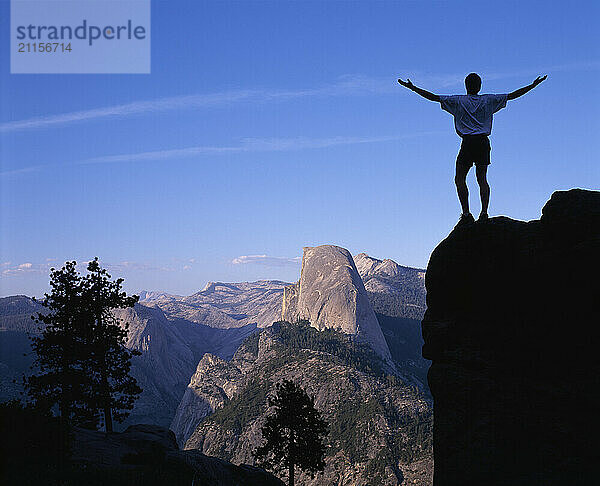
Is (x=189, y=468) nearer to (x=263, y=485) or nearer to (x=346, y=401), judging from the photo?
(x=263, y=485)

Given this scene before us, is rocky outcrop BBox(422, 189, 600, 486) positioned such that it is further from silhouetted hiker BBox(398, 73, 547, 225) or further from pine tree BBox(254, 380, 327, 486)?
pine tree BBox(254, 380, 327, 486)

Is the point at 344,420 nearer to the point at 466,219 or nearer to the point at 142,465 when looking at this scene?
the point at 142,465

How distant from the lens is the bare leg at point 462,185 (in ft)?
39.7

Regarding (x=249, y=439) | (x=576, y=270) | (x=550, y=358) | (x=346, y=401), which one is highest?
(x=576, y=270)

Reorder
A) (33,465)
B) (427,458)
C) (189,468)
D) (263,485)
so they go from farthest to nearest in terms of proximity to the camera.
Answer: (427,458) < (263,485) < (189,468) < (33,465)

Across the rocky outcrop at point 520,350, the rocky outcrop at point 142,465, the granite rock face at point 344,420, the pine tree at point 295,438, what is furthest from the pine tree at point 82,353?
the granite rock face at point 344,420

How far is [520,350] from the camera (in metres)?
11.3

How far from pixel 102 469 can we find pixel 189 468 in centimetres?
402

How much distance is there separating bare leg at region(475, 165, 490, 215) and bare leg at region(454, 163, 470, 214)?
0.99ft

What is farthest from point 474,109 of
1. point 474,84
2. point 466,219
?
point 466,219

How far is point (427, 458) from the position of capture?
116 m

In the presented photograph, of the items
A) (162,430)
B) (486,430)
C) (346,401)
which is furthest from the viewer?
(346,401)

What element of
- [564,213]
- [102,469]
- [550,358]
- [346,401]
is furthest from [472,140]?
[346,401]

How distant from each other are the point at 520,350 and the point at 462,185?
400 cm
